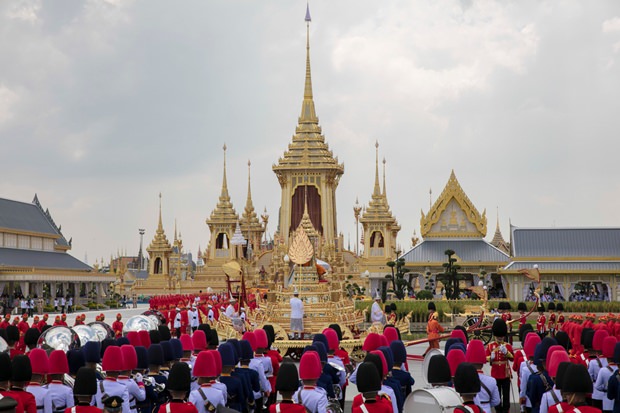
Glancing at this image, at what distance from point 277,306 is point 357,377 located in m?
15.3

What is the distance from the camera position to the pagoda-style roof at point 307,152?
80.7m

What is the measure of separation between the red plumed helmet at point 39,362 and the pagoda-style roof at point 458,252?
149 ft

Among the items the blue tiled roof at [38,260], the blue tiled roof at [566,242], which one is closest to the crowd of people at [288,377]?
the blue tiled roof at [566,242]

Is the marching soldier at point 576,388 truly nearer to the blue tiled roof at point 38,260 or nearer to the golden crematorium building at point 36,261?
the golden crematorium building at point 36,261

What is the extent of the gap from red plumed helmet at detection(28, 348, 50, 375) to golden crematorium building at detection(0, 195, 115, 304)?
154 feet

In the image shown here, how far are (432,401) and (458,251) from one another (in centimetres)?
5001

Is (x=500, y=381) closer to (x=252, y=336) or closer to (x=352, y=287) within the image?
(x=252, y=336)

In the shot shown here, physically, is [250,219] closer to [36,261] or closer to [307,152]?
[307,152]

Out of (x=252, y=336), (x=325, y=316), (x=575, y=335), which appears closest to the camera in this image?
(x=252, y=336)

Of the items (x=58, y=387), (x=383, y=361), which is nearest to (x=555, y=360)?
(x=383, y=361)

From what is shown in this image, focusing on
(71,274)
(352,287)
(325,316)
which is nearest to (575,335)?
(325,316)

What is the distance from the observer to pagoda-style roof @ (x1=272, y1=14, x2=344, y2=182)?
80688 mm

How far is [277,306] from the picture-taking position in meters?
24.6

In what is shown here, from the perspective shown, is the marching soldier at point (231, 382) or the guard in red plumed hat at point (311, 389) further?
the marching soldier at point (231, 382)
